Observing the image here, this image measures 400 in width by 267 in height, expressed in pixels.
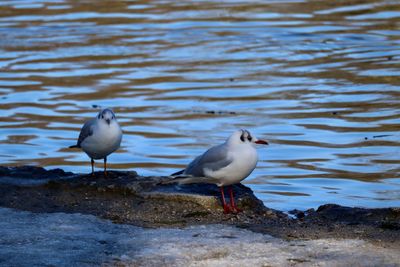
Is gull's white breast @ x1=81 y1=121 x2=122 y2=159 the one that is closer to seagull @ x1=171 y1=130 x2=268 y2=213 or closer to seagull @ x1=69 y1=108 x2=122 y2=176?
seagull @ x1=69 y1=108 x2=122 y2=176

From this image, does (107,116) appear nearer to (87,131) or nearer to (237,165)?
(87,131)

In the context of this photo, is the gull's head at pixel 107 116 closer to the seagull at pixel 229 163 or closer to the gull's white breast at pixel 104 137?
the gull's white breast at pixel 104 137

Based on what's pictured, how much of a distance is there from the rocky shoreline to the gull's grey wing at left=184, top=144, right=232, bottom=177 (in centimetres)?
30

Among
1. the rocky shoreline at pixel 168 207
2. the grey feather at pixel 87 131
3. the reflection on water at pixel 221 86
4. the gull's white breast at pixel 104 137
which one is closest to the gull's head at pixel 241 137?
the rocky shoreline at pixel 168 207

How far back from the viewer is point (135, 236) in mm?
6746

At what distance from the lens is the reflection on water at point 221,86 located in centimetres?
1053

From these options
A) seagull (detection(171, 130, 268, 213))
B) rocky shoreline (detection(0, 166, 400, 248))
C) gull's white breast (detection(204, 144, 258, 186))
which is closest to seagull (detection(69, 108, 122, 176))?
rocky shoreline (detection(0, 166, 400, 248))

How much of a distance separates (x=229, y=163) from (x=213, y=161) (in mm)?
138

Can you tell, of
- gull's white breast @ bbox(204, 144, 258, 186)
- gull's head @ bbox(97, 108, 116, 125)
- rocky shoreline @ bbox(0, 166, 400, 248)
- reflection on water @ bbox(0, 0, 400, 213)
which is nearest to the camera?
rocky shoreline @ bbox(0, 166, 400, 248)

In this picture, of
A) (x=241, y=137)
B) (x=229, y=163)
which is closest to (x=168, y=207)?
(x=229, y=163)

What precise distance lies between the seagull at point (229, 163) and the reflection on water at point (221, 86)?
5.07ft

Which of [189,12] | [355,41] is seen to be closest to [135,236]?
→ [355,41]

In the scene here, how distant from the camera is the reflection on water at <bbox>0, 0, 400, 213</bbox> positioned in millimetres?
10531

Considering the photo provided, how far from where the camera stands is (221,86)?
1445 cm
